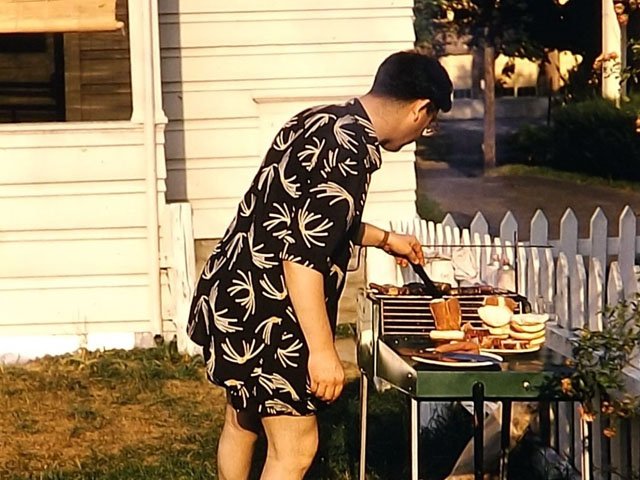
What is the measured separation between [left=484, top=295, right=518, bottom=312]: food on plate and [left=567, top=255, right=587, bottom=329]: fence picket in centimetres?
43

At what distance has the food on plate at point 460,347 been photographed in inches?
162

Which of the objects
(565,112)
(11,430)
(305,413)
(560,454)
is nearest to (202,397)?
(11,430)

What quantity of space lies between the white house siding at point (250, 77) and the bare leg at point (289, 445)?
5.25 metres

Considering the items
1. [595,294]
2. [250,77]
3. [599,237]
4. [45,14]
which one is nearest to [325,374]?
[595,294]

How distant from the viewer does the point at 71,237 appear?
27.3 feet

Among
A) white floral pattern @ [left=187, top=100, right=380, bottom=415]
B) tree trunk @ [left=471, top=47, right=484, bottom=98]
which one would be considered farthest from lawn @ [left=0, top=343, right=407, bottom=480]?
tree trunk @ [left=471, top=47, right=484, bottom=98]

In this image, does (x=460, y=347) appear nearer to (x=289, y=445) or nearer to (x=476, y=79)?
(x=289, y=445)

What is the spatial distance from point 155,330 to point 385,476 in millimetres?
2977

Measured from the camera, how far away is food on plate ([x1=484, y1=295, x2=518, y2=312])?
4465 millimetres

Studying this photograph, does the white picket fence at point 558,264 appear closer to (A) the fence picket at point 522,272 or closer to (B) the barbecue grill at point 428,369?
(A) the fence picket at point 522,272

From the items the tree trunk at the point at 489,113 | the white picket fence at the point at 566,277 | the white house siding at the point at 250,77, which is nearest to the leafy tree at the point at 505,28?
the tree trunk at the point at 489,113

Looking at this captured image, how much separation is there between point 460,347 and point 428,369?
29cm

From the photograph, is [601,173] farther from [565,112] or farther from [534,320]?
[534,320]

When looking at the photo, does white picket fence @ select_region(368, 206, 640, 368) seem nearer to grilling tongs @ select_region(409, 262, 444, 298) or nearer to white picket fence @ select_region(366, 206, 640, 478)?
white picket fence @ select_region(366, 206, 640, 478)
